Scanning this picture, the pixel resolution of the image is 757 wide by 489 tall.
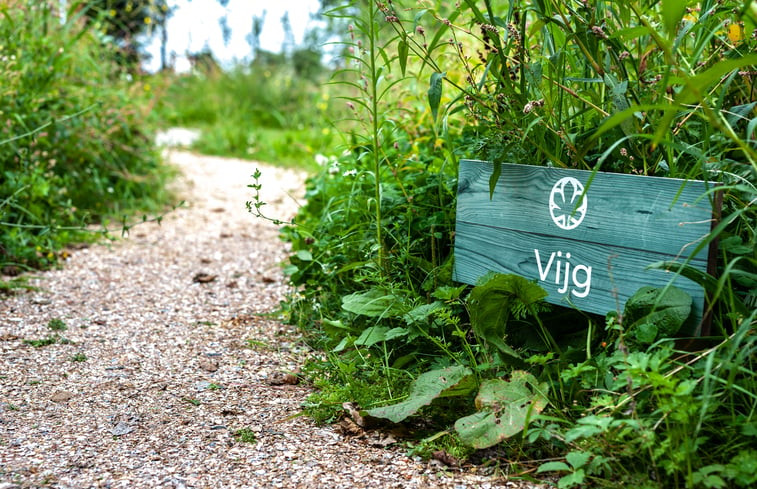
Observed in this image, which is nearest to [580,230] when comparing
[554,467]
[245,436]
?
[554,467]

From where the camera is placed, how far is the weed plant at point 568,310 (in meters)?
1.40

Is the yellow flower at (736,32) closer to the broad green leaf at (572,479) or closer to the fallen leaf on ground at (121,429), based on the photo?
the broad green leaf at (572,479)

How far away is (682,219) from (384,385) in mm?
937

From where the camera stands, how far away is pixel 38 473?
1.55m

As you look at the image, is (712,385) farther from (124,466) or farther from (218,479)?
(124,466)

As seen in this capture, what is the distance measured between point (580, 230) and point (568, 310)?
0.94 feet

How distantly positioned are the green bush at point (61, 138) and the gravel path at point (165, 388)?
30cm

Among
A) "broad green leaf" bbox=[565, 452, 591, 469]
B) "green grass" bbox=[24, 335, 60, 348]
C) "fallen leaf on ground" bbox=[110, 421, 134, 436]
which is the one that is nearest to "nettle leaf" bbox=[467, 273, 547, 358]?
"broad green leaf" bbox=[565, 452, 591, 469]

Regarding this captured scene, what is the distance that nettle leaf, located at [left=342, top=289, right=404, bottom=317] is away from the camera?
212 cm

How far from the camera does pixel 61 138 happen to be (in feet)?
12.8

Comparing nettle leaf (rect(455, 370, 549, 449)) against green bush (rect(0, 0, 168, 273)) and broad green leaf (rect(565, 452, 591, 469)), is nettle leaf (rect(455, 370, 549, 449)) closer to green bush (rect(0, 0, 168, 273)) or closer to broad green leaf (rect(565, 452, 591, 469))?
broad green leaf (rect(565, 452, 591, 469))

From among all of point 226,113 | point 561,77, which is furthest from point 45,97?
point 226,113

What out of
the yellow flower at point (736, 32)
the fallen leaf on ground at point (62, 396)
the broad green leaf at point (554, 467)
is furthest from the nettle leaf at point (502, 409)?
the fallen leaf on ground at point (62, 396)

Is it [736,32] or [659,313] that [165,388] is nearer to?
[659,313]
